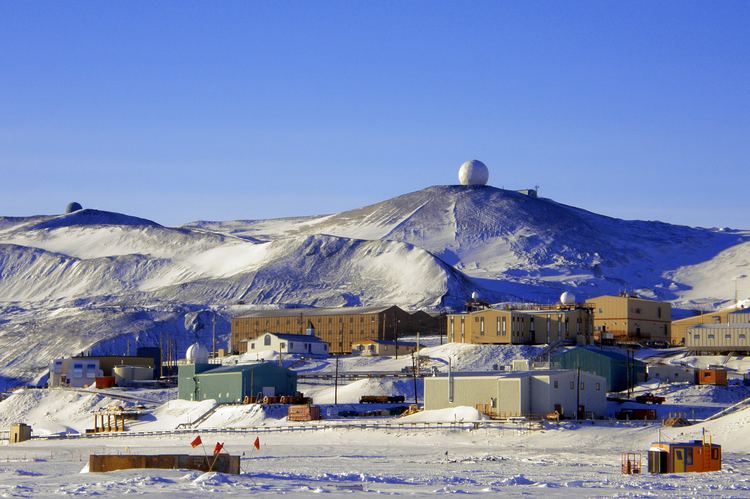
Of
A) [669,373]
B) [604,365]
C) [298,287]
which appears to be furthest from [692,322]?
[298,287]

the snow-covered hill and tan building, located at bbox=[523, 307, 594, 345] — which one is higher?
the snow-covered hill

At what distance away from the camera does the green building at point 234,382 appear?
81.6 meters

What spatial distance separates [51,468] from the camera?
46.4 metres

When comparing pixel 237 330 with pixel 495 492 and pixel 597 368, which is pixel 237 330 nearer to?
pixel 597 368

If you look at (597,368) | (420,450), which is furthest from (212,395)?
(420,450)

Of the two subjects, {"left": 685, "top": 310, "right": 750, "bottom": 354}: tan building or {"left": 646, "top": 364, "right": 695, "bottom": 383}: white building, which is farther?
{"left": 685, "top": 310, "right": 750, "bottom": 354}: tan building

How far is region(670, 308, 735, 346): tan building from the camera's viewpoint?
113 meters

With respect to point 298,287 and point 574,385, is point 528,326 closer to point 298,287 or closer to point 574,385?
point 574,385

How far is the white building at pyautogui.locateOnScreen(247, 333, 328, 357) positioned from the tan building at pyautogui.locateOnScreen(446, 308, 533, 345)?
13.2 metres

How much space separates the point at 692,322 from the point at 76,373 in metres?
51.0

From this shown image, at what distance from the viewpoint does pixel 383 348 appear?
114m

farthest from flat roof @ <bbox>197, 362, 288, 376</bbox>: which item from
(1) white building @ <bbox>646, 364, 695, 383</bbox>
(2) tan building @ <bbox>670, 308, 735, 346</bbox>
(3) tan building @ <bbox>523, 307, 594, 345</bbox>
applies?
(2) tan building @ <bbox>670, 308, 735, 346</bbox>

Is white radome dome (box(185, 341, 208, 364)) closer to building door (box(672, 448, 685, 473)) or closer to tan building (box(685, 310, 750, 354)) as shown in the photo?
tan building (box(685, 310, 750, 354))

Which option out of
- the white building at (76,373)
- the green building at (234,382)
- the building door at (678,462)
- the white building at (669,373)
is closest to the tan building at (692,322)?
the white building at (669,373)
